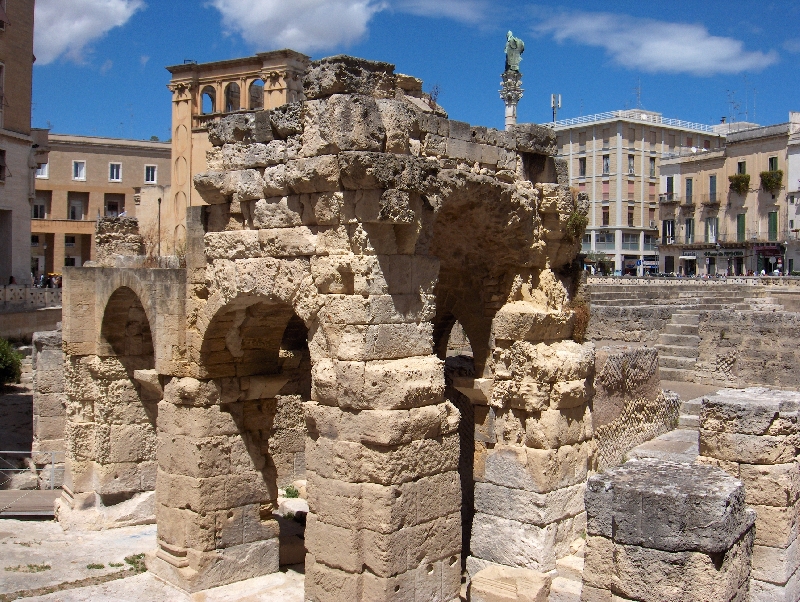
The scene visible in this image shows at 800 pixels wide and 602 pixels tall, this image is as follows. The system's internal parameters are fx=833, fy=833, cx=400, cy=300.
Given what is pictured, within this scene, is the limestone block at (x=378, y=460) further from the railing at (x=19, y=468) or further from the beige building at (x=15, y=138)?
the beige building at (x=15, y=138)

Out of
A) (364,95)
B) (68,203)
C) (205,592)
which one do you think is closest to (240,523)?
(205,592)

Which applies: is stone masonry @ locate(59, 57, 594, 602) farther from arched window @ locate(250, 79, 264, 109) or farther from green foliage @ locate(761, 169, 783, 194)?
green foliage @ locate(761, 169, 783, 194)

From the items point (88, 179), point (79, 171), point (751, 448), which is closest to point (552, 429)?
point (751, 448)

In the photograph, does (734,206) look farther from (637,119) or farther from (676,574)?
(676,574)

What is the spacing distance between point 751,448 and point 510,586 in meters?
2.43

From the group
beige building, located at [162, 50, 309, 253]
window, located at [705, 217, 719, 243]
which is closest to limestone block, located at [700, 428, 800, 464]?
beige building, located at [162, 50, 309, 253]

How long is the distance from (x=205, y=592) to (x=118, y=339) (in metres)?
3.73

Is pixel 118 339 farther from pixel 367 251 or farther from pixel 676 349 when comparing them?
pixel 676 349

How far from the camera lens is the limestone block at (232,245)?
776 centimetres

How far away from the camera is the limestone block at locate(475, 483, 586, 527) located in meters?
8.28

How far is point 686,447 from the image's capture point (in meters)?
8.48

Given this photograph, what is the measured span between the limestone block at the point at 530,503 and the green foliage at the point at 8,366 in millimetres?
12809

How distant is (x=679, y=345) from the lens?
17281 millimetres

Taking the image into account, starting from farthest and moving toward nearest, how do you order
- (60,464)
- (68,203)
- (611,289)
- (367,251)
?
(68,203) → (611,289) → (60,464) → (367,251)
